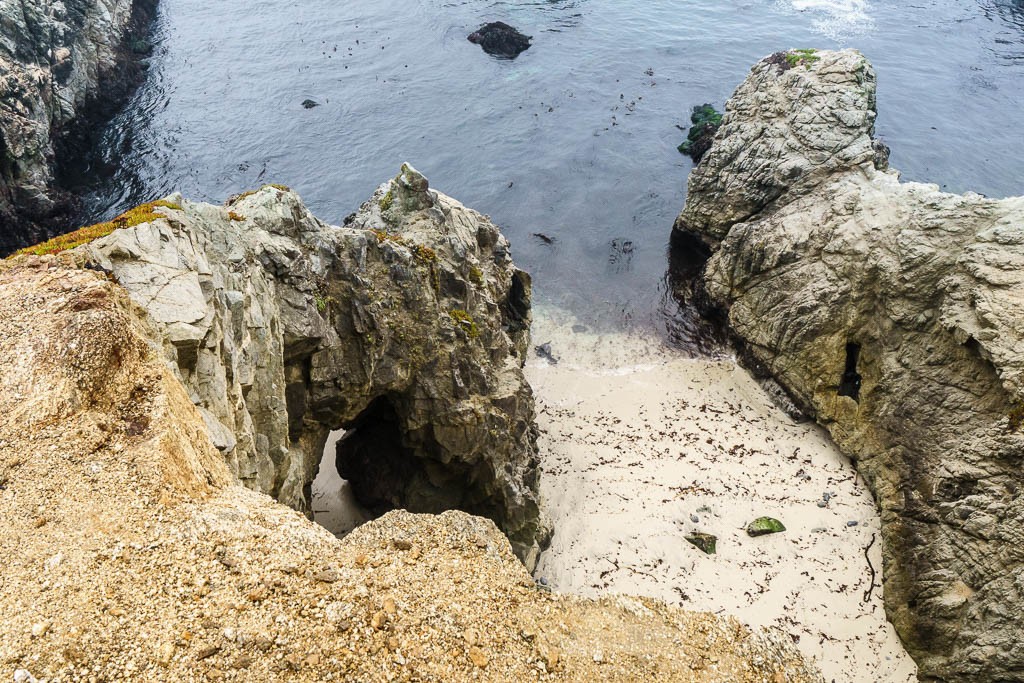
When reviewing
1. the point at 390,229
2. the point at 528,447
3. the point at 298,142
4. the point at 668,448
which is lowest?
the point at 668,448

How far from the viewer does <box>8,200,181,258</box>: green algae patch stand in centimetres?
1431

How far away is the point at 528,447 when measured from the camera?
25.9 m

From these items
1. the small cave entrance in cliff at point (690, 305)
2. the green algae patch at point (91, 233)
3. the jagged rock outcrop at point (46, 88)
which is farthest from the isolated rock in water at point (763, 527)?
the jagged rock outcrop at point (46, 88)

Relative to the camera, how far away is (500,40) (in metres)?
69.9

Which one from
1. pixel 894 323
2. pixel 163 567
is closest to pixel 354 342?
pixel 163 567

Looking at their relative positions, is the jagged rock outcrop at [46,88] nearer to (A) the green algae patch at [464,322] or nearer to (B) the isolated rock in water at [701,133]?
(A) the green algae patch at [464,322]

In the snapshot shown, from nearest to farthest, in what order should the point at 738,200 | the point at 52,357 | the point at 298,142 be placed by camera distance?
1. the point at 52,357
2. the point at 738,200
3. the point at 298,142

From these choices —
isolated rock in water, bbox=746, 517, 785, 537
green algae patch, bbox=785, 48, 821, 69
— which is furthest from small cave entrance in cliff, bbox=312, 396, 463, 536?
green algae patch, bbox=785, 48, 821, 69

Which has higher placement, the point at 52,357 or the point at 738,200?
the point at 52,357

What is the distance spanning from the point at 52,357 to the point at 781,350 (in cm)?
3140

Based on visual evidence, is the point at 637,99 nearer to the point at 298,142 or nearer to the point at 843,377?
the point at 298,142

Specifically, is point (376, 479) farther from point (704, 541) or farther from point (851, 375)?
point (851, 375)

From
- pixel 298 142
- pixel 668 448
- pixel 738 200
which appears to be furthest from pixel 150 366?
pixel 298 142

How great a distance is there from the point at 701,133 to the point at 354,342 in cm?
4596
